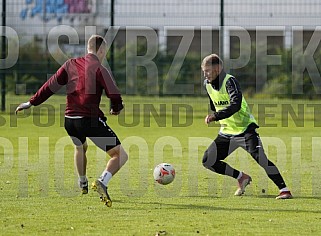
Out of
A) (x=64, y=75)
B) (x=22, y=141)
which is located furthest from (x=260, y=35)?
(x=64, y=75)

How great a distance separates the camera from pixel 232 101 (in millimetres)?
9625

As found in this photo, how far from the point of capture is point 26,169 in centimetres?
1218

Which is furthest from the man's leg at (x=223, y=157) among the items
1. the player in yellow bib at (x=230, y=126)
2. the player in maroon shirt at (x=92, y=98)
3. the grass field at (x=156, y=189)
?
the player in maroon shirt at (x=92, y=98)

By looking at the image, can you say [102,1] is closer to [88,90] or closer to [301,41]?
[301,41]

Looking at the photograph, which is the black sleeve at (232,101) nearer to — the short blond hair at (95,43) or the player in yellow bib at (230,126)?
the player in yellow bib at (230,126)

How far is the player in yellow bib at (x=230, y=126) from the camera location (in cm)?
961

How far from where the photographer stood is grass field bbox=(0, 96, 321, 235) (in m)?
7.87

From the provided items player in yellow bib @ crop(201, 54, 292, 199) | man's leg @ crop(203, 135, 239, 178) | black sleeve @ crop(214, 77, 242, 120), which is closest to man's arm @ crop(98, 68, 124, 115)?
player in yellow bib @ crop(201, 54, 292, 199)

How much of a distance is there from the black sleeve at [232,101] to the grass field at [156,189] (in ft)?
3.13

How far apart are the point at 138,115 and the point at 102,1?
4099mm

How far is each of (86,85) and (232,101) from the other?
5.51 ft

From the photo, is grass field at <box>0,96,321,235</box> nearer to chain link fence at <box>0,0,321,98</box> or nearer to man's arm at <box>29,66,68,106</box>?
man's arm at <box>29,66,68,106</box>

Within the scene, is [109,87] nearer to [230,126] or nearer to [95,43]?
[95,43]

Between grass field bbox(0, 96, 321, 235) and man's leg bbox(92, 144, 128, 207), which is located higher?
man's leg bbox(92, 144, 128, 207)
